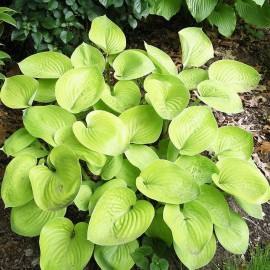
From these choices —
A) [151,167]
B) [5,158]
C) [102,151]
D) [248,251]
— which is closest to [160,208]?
[151,167]

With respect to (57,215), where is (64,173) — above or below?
above

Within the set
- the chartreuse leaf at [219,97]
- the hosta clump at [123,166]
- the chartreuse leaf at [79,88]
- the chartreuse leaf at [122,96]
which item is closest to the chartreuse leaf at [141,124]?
the hosta clump at [123,166]

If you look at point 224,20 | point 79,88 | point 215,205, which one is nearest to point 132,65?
point 79,88

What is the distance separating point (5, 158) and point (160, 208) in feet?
3.69

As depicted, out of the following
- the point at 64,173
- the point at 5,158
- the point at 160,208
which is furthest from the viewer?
the point at 5,158

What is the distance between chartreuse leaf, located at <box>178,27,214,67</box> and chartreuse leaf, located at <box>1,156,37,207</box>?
1.29m

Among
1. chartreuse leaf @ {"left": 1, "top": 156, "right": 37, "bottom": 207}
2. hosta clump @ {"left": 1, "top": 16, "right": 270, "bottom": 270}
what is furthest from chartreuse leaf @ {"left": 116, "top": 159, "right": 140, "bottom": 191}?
chartreuse leaf @ {"left": 1, "top": 156, "right": 37, "bottom": 207}

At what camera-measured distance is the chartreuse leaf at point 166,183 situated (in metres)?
2.24

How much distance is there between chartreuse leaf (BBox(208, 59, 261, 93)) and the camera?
2898 millimetres

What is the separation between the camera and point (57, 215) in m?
2.33

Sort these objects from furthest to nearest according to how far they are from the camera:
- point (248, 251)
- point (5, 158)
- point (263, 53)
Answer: point (263, 53), point (5, 158), point (248, 251)

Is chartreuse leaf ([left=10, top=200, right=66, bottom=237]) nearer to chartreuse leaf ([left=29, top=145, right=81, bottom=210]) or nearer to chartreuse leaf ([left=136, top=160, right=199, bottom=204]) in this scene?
chartreuse leaf ([left=29, top=145, right=81, bottom=210])

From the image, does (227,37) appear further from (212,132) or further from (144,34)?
(212,132)

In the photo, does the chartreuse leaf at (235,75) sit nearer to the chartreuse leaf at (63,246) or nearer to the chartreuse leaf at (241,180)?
the chartreuse leaf at (241,180)
